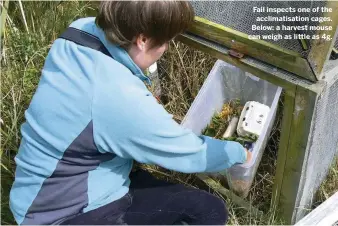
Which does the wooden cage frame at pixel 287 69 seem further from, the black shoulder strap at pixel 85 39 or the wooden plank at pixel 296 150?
the black shoulder strap at pixel 85 39

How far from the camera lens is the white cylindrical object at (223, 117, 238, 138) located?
1.83 m

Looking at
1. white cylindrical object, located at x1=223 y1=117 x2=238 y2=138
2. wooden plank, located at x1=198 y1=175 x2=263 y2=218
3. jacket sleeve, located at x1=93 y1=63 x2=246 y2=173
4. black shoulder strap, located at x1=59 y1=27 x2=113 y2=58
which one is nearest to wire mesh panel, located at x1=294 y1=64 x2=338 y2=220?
wooden plank, located at x1=198 y1=175 x2=263 y2=218

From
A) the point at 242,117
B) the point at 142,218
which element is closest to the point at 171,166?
the point at 142,218

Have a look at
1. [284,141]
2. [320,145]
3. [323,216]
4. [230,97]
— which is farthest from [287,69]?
[230,97]

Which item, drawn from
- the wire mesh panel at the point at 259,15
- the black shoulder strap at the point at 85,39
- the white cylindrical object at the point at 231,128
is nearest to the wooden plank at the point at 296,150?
the wire mesh panel at the point at 259,15

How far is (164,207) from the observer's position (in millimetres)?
1422

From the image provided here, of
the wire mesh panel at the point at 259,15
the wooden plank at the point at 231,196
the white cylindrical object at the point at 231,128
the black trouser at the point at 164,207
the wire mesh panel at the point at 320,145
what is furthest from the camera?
the white cylindrical object at the point at 231,128

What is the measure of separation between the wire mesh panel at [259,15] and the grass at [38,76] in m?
0.57

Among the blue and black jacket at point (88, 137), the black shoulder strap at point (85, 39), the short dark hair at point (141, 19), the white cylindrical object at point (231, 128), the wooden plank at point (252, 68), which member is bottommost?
the white cylindrical object at point (231, 128)

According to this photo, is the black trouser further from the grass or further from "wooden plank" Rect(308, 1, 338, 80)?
"wooden plank" Rect(308, 1, 338, 80)

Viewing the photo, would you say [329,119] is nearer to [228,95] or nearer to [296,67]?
[296,67]

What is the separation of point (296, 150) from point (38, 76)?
3.60 feet

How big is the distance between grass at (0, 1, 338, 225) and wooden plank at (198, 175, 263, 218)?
0.06 ft

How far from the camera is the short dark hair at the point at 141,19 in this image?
3.82 ft
